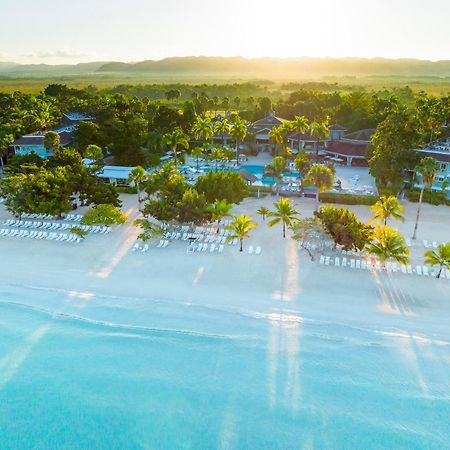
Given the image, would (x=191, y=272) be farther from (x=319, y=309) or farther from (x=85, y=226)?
(x=85, y=226)

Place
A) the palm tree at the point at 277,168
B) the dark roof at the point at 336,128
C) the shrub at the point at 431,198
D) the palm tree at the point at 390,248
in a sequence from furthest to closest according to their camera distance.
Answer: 1. the dark roof at the point at 336,128
2. the palm tree at the point at 277,168
3. the shrub at the point at 431,198
4. the palm tree at the point at 390,248

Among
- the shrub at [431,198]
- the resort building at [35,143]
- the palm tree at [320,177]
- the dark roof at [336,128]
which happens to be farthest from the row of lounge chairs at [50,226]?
the dark roof at [336,128]

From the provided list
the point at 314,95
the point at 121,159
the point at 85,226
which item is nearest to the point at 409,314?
the point at 85,226

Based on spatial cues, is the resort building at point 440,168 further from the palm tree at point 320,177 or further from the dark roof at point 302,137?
the dark roof at point 302,137

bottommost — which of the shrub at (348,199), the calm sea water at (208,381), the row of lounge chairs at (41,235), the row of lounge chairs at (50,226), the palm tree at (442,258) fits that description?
the calm sea water at (208,381)

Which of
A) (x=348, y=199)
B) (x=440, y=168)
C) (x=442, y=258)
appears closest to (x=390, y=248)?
(x=442, y=258)

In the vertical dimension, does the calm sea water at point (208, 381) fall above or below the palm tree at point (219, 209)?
below

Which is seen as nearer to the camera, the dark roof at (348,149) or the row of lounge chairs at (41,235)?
the row of lounge chairs at (41,235)

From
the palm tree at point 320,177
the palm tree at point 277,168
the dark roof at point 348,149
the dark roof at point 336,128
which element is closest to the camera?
the palm tree at point 320,177

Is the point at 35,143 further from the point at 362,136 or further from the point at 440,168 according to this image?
the point at 440,168
